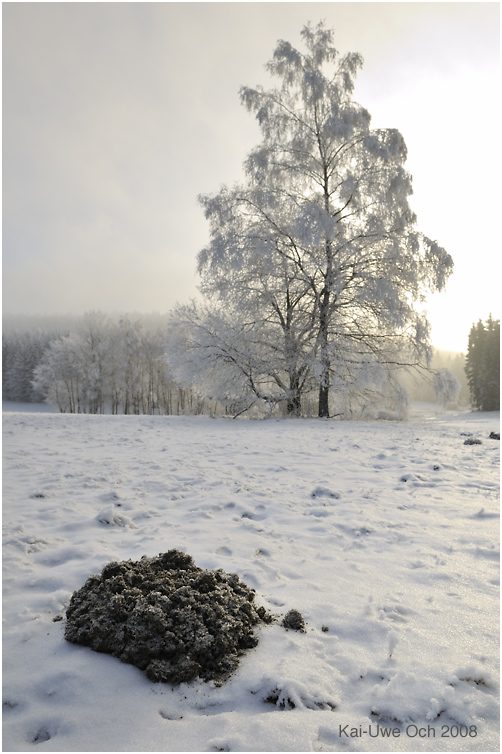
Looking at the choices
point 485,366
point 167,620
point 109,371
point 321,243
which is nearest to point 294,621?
point 167,620

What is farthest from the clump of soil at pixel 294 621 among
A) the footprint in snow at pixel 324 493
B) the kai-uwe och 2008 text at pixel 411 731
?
the footprint in snow at pixel 324 493

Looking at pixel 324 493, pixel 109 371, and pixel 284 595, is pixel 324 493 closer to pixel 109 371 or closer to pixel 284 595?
pixel 284 595

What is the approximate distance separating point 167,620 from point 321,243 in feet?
39.4

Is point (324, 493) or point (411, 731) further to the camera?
point (324, 493)

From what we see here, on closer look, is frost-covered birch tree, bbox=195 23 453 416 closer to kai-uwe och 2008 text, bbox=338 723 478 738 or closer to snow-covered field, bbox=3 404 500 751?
snow-covered field, bbox=3 404 500 751

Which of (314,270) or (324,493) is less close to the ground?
(314,270)

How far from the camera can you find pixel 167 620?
2.01 meters

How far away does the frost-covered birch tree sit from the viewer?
41.7 ft

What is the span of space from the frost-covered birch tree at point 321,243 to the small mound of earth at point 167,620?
10418mm

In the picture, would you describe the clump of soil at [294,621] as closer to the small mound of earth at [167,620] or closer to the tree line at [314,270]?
the small mound of earth at [167,620]

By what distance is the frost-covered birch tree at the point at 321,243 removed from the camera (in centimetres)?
1272

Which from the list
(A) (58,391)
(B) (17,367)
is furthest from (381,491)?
(B) (17,367)

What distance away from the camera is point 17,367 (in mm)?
53719

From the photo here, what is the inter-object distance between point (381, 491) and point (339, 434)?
458cm
